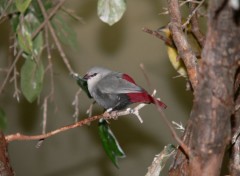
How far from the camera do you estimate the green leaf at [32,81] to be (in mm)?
897

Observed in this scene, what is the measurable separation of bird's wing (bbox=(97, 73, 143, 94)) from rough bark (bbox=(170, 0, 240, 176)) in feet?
0.92

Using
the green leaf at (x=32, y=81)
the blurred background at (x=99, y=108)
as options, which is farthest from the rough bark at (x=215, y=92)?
the blurred background at (x=99, y=108)

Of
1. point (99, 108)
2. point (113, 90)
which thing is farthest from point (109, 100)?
point (99, 108)

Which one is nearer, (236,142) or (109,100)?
(236,142)

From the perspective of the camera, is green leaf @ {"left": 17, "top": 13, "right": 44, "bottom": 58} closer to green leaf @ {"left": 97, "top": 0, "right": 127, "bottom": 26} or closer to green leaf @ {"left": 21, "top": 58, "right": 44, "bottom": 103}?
green leaf @ {"left": 21, "top": 58, "right": 44, "bottom": 103}

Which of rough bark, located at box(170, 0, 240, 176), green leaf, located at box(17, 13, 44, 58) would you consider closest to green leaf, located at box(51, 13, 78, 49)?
green leaf, located at box(17, 13, 44, 58)

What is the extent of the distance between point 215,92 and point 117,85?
0.39m

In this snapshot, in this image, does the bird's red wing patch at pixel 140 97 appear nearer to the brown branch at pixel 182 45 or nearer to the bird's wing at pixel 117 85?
the bird's wing at pixel 117 85

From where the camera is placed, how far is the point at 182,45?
2.04ft

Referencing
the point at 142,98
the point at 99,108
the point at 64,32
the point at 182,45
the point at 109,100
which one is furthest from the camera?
the point at 99,108

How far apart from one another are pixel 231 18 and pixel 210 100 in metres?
0.09

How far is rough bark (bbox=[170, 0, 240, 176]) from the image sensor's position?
0.41 meters

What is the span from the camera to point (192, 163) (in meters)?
Result: 0.50

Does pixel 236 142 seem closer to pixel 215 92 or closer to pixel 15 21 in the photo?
pixel 215 92
